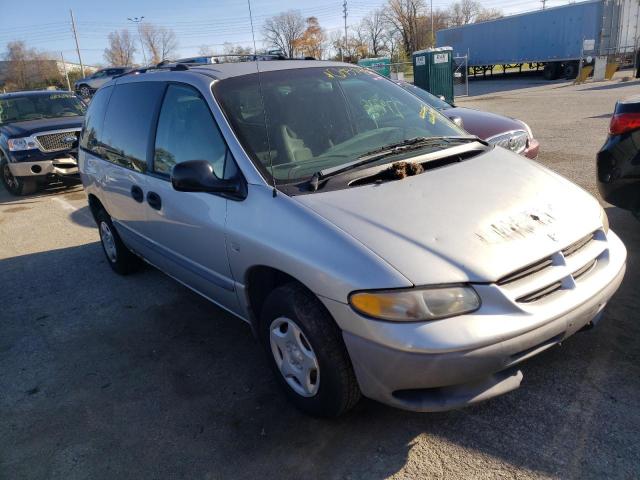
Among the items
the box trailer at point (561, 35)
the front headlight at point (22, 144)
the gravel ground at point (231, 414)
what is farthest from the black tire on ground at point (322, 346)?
the box trailer at point (561, 35)

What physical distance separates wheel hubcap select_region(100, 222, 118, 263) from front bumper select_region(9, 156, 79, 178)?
16.3 feet

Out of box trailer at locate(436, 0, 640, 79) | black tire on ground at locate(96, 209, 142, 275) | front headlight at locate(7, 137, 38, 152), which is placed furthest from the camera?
box trailer at locate(436, 0, 640, 79)

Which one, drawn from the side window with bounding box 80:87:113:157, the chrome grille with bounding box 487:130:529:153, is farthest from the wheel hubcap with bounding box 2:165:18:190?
the chrome grille with bounding box 487:130:529:153

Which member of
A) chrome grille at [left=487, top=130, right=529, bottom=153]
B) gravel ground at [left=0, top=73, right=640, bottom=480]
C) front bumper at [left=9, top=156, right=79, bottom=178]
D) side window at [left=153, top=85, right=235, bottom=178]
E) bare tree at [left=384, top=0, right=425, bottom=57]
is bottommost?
gravel ground at [left=0, top=73, right=640, bottom=480]

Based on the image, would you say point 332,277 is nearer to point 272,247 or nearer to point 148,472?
point 272,247

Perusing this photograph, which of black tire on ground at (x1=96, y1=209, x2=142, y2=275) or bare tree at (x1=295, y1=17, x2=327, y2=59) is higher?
bare tree at (x1=295, y1=17, x2=327, y2=59)

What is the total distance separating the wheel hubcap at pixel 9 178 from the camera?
31.9ft

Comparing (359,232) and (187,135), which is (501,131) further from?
(359,232)

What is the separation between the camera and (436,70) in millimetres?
16328

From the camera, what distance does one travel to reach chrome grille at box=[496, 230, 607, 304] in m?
2.19

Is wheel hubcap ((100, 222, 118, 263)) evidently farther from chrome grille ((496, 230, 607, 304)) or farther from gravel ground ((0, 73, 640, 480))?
chrome grille ((496, 230, 607, 304))

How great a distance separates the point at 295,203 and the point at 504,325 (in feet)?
3.67

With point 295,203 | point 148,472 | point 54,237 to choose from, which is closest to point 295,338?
point 295,203

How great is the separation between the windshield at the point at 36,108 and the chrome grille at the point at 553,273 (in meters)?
10.5
